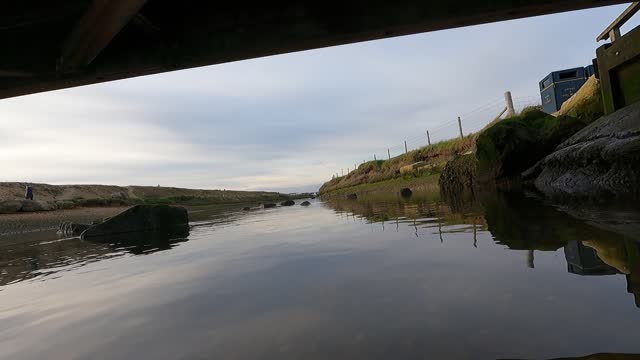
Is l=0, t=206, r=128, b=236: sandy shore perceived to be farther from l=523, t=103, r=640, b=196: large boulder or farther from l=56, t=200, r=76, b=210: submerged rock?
l=523, t=103, r=640, b=196: large boulder

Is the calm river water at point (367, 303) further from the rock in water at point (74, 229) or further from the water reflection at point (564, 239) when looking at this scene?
the rock in water at point (74, 229)

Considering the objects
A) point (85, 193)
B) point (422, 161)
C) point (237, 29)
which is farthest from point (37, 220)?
point (422, 161)

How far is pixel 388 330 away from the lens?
84.2 inches

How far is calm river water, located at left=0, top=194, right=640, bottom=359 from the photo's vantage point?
193cm

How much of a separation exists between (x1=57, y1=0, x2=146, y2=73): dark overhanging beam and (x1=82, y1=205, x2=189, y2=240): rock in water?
8.25 metres

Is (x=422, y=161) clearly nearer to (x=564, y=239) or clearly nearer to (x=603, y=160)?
(x=603, y=160)

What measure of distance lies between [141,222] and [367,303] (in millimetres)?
11032

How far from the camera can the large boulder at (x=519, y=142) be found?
42.7ft

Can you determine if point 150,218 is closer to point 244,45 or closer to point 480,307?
point 244,45

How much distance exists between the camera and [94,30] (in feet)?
9.98

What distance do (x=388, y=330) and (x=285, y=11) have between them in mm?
2776

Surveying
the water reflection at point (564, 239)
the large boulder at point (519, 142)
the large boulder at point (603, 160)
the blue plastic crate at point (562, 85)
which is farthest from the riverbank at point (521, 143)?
the water reflection at point (564, 239)

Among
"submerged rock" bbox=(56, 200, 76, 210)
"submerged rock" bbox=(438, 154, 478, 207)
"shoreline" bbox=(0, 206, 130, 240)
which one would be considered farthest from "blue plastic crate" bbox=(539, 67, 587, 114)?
"submerged rock" bbox=(56, 200, 76, 210)

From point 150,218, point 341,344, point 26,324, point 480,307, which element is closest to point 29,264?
point 26,324
